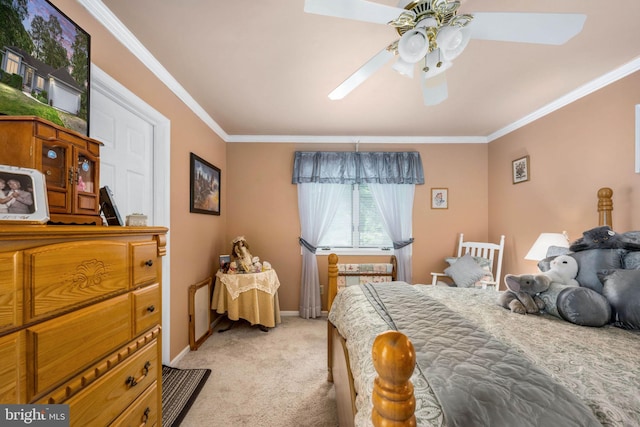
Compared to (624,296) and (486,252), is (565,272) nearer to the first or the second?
(624,296)

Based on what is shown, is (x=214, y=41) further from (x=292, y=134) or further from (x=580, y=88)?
(x=580, y=88)

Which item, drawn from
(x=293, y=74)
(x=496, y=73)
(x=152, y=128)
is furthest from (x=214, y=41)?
(x=496, y=73)

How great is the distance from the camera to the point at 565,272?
5.80 feet

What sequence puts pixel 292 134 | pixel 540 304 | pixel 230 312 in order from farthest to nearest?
1. pixel 292 134
2. pixel 230 312
3. pixel 540 304

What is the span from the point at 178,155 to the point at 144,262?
66.1 inches

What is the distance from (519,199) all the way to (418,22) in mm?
3005

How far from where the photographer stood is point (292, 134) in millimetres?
3922

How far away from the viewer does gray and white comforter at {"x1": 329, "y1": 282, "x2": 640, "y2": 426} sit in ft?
2.46

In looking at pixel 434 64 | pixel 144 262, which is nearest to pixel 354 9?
pixel 434 64

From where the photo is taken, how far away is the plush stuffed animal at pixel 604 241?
5.48 ft

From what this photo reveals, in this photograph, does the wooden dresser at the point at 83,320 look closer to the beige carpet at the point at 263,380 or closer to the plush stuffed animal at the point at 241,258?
the beige carpet at the point at 263,380

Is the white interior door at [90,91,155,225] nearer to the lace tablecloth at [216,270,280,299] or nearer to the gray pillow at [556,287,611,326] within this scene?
the lace tablecloth at [216,270,280,299]

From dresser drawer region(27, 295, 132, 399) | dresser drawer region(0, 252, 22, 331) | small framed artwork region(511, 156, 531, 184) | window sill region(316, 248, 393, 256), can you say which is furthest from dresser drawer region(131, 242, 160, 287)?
small framed artwork region(511, 156, 531, 184)

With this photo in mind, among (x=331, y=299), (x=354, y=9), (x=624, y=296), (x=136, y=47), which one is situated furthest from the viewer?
(x=331, y=299)
